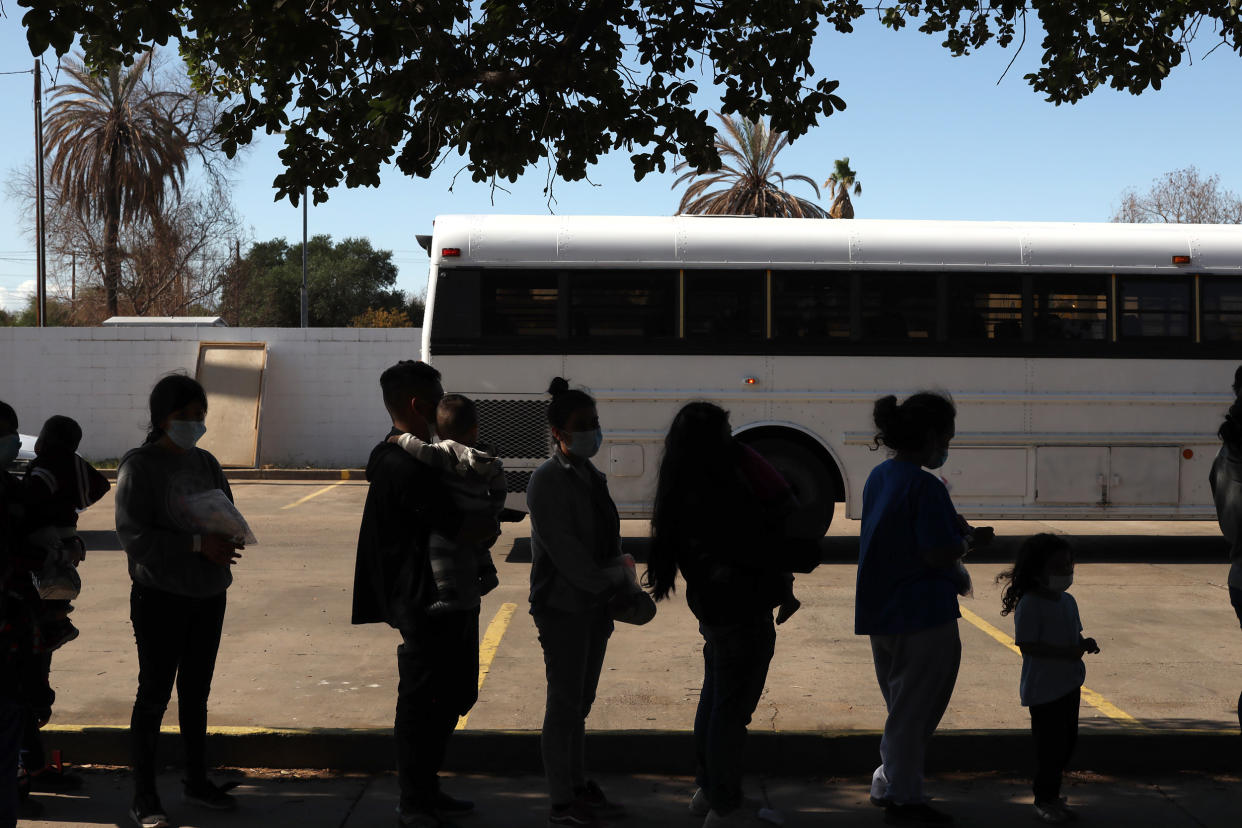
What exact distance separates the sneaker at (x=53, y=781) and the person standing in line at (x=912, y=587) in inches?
128

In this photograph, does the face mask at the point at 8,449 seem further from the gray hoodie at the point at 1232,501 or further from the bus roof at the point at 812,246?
the bus roof at the point at 812,246

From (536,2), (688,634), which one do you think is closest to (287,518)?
(688,634)

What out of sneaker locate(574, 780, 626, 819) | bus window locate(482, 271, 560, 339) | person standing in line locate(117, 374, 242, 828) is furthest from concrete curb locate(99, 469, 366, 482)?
sneaker locate(574, 780, 626, 819)

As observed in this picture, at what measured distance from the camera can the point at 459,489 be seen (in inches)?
177

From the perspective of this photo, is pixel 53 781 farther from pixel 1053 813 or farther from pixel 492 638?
pixel 1053 813

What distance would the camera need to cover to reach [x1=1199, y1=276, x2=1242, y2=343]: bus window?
38.0 ft

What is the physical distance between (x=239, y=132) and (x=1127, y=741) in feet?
19.1

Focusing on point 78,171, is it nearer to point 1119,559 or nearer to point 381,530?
point 1119,559

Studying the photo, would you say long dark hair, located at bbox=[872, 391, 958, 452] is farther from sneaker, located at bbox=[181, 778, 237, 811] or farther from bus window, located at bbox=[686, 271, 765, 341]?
bus window, located at bbox=[686, 271, 765, 341]

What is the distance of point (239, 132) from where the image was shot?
7340mm

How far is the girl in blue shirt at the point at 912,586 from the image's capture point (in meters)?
4.57

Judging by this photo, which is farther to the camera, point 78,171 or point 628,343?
point 78,171

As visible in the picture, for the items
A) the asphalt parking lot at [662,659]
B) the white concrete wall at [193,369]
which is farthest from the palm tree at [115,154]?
the asphalt parking lot at [662,659]

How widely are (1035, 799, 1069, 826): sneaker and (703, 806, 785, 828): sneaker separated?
1.01m
